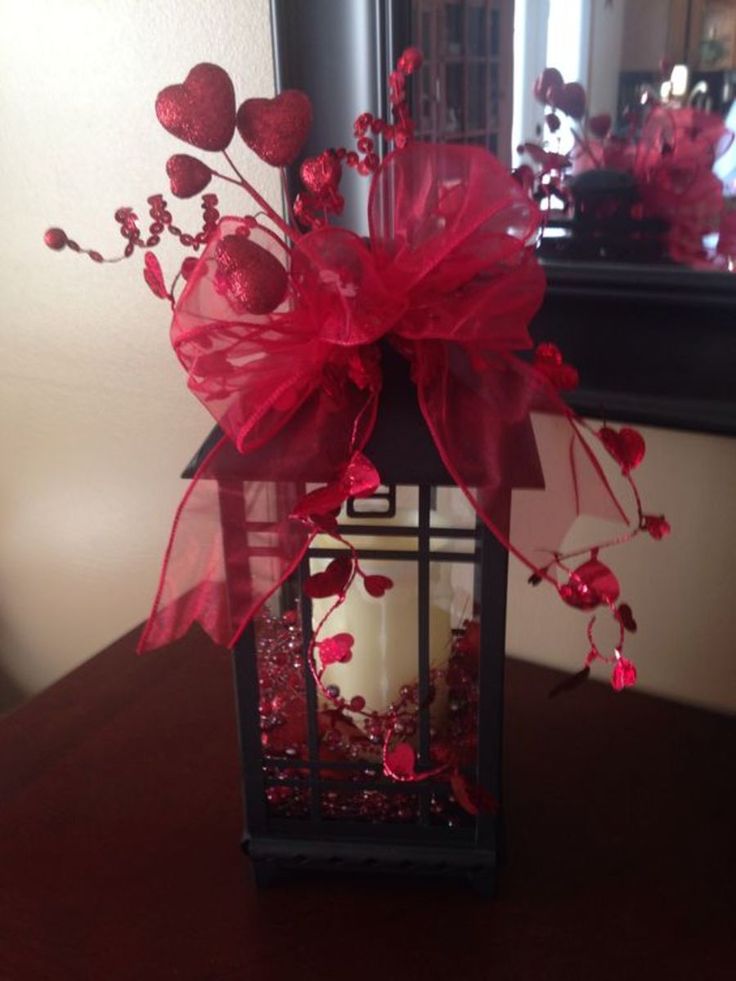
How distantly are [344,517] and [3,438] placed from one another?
747 millimetres

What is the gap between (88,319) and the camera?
3.42 ft

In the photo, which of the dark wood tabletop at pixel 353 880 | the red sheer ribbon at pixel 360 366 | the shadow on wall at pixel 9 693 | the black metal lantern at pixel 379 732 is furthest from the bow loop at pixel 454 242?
the shadow on wall at pixel 9 693

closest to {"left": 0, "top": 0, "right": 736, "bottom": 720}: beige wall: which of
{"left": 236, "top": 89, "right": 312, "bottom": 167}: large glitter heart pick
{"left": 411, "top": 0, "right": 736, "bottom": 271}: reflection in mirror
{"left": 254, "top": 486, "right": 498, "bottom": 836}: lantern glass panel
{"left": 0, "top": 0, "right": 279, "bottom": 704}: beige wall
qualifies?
{"left": 0, "top": 0, "right": 279, "bottom": 704}: beige wall

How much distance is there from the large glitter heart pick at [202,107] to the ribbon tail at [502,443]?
0.48 ft

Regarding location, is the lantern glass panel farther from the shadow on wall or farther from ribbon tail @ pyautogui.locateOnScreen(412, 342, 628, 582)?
the shadow on wall

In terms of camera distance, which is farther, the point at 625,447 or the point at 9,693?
the point at 9,693

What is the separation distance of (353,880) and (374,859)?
0.03 metres

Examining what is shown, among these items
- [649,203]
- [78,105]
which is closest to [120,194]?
[78,105]

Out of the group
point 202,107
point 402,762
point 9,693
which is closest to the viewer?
point 202,107

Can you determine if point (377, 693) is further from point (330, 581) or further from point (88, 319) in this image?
point (88, 319)

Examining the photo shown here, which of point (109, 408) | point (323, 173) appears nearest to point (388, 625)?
point (323, 173)

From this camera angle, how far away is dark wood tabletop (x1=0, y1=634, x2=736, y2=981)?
0.58m

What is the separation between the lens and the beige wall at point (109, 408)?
81cm

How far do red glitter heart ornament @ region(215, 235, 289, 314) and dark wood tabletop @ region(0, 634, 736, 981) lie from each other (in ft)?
1.21
